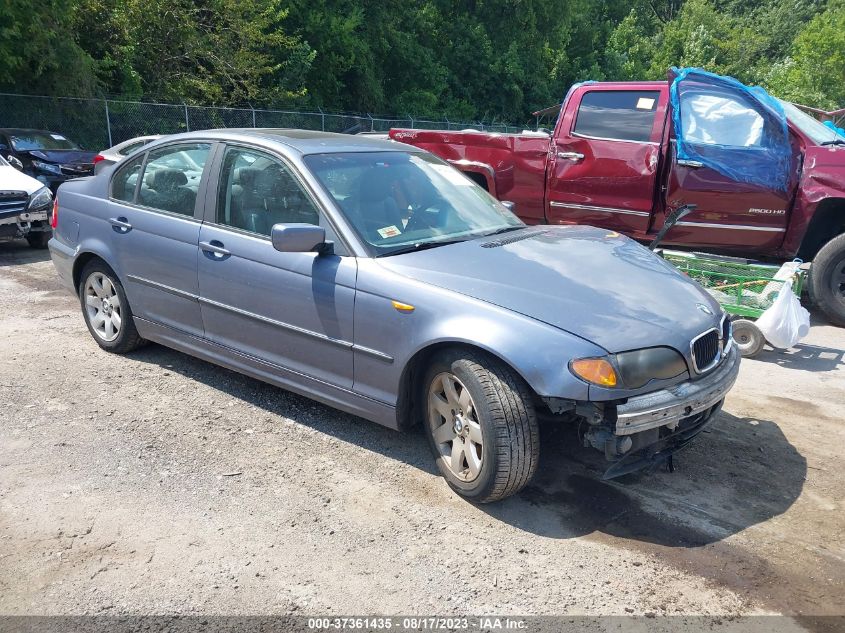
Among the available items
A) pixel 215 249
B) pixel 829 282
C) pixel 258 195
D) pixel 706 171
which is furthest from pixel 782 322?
pixel 215 249

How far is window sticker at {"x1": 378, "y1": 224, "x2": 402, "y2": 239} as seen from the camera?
4.06m

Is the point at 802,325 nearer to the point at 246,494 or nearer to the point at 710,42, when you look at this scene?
the point at 246,494

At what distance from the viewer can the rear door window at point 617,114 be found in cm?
733

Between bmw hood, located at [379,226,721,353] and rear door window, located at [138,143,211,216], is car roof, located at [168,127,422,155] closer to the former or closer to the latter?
rear door window, located at [138,143,211,216]

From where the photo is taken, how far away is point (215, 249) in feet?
14.6

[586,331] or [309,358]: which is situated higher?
[586,331]

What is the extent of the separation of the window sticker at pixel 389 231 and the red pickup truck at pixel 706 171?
398 cm

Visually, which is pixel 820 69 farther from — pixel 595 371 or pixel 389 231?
pixel 595 371

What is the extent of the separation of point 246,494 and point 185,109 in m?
17.7

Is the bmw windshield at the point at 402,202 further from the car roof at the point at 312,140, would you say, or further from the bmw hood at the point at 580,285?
the bmw hood at the point at 580,285

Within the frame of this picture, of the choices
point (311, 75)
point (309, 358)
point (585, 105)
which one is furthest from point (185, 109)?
point (309, 358)

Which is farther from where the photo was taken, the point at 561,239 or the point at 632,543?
the point at 561,239

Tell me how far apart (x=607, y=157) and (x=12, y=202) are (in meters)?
7.55

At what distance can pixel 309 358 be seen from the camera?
→ 4.10 m
